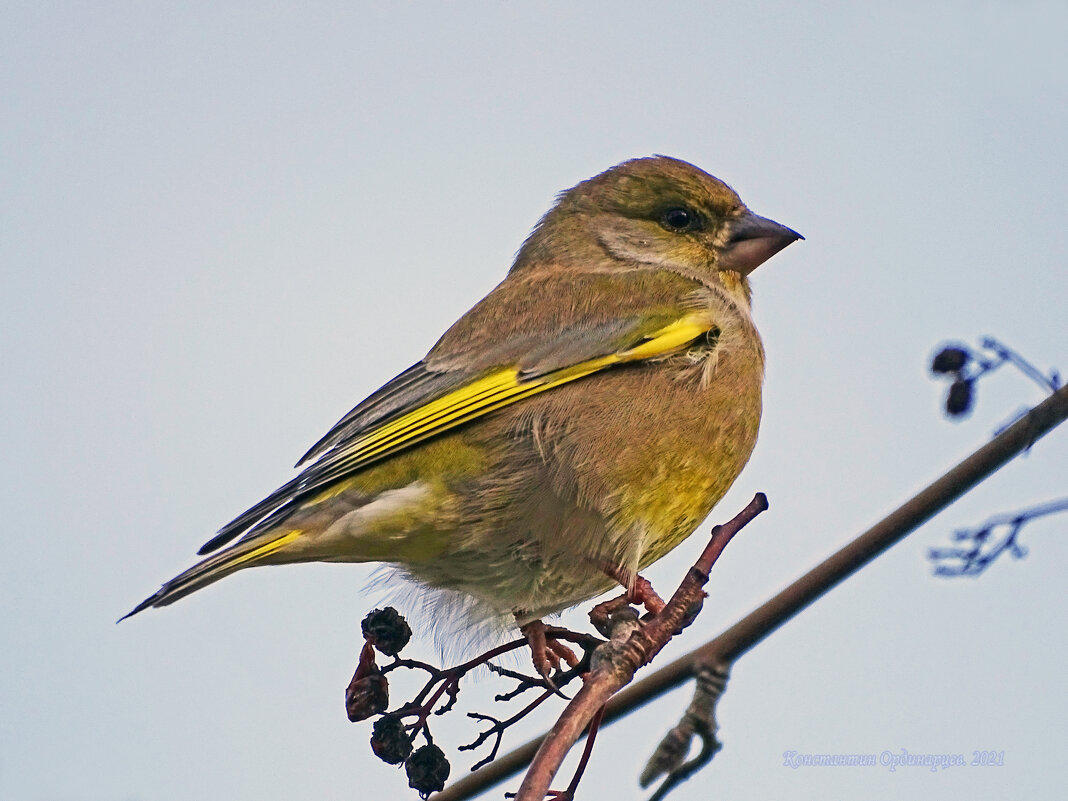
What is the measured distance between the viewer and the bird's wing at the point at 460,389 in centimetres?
406

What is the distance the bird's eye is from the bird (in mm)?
508

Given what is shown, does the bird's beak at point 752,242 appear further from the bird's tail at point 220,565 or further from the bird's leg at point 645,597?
the bird's tail at point 220,565

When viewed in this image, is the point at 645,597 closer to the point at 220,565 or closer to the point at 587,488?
the point at 587,488

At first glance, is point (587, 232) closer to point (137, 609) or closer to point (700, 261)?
point (700, 261)

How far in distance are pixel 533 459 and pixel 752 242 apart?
161 centimetres

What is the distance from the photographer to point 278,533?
379 cm

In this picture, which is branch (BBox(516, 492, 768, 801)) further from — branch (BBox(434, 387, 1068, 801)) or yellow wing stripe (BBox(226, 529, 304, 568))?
yellow wing stripe (BBox(226, 529, 304, 568))

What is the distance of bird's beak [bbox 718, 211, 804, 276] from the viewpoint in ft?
16.6

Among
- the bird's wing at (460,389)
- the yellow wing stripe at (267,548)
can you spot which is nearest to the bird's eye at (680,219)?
the bird's wing at (460,389)

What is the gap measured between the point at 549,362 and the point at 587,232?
130 centimetres

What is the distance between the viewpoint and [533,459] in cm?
407

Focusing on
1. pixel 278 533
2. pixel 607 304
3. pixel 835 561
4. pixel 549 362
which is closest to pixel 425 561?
pixel 278 533

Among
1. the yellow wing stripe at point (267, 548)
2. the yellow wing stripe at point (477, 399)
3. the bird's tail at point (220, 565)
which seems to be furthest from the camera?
the yellow wing stripe at point (477, 399)

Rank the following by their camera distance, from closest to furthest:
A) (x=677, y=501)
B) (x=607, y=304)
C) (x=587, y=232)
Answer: (x=677, y=501) < (x=607, y=304) < (x=587, y=232)
